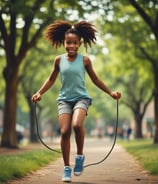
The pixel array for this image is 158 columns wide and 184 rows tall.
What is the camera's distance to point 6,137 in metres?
23.5

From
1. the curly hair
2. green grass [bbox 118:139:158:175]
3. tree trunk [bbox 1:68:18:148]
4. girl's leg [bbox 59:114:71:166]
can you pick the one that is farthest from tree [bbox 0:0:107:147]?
girl's leg [bbox 59:114:71:166]

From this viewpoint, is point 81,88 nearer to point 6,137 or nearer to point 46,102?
point 6,137

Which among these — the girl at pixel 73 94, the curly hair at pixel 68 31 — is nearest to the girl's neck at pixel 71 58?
the girl at pixel 73 94

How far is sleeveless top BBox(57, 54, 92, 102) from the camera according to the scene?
23.5 feet

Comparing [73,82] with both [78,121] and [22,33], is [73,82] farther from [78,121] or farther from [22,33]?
[22,33]

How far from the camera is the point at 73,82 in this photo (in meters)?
7.18

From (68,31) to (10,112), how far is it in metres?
16.8

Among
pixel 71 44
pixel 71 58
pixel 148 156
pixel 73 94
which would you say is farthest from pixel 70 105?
pixel 148 156

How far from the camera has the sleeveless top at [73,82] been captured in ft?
23.5

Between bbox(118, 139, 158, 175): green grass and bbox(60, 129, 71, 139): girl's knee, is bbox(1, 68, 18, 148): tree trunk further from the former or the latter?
bbox(60, 129, 71, 139): girl's knee

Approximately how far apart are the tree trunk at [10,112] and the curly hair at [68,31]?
1579 centimetres

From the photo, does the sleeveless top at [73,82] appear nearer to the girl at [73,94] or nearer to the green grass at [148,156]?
the girl at [73,94]

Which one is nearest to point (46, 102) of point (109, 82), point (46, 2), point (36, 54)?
point (109, 82)

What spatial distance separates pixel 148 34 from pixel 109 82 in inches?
868
